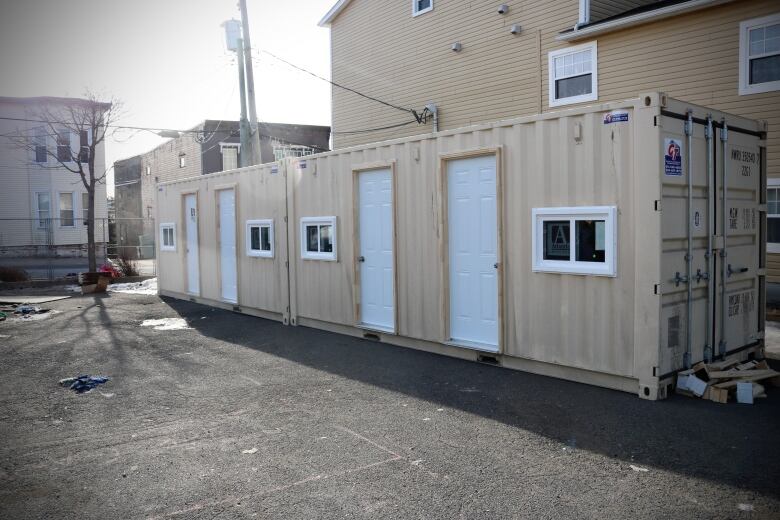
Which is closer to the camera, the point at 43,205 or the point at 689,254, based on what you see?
the point at 689,254

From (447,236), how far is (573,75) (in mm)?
8165

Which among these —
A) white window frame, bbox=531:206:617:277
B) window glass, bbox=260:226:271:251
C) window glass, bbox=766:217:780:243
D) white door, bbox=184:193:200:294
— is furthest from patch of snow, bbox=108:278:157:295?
window glass, bbox=766:217:780:243

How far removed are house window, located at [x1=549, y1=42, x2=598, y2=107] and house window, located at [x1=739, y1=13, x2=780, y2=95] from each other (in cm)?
304

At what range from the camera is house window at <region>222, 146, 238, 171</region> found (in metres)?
32.3

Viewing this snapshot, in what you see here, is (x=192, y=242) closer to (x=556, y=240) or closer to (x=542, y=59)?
(x=542, y=59)

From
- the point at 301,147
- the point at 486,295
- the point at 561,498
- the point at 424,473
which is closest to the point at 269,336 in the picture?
the point at 486,295

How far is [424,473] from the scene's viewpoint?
4.71 m

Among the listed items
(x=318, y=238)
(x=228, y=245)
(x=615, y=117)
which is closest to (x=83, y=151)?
(x=228, y=245)

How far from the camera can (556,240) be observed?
7348mm

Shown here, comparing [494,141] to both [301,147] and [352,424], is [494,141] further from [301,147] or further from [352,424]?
[301,147]

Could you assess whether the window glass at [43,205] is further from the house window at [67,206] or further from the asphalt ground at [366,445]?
the asphalt ground at [366,445]

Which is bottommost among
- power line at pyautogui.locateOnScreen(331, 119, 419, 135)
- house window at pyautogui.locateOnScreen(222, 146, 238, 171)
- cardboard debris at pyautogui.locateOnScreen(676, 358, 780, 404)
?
cardboard debris at pyautogui.locateOnScreen(676, 358, 780, 404)

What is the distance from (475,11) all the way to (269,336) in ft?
35.0

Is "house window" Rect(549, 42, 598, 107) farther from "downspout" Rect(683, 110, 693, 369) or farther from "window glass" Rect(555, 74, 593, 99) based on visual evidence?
"downspout" Rect(683, 110, 693, 369)
